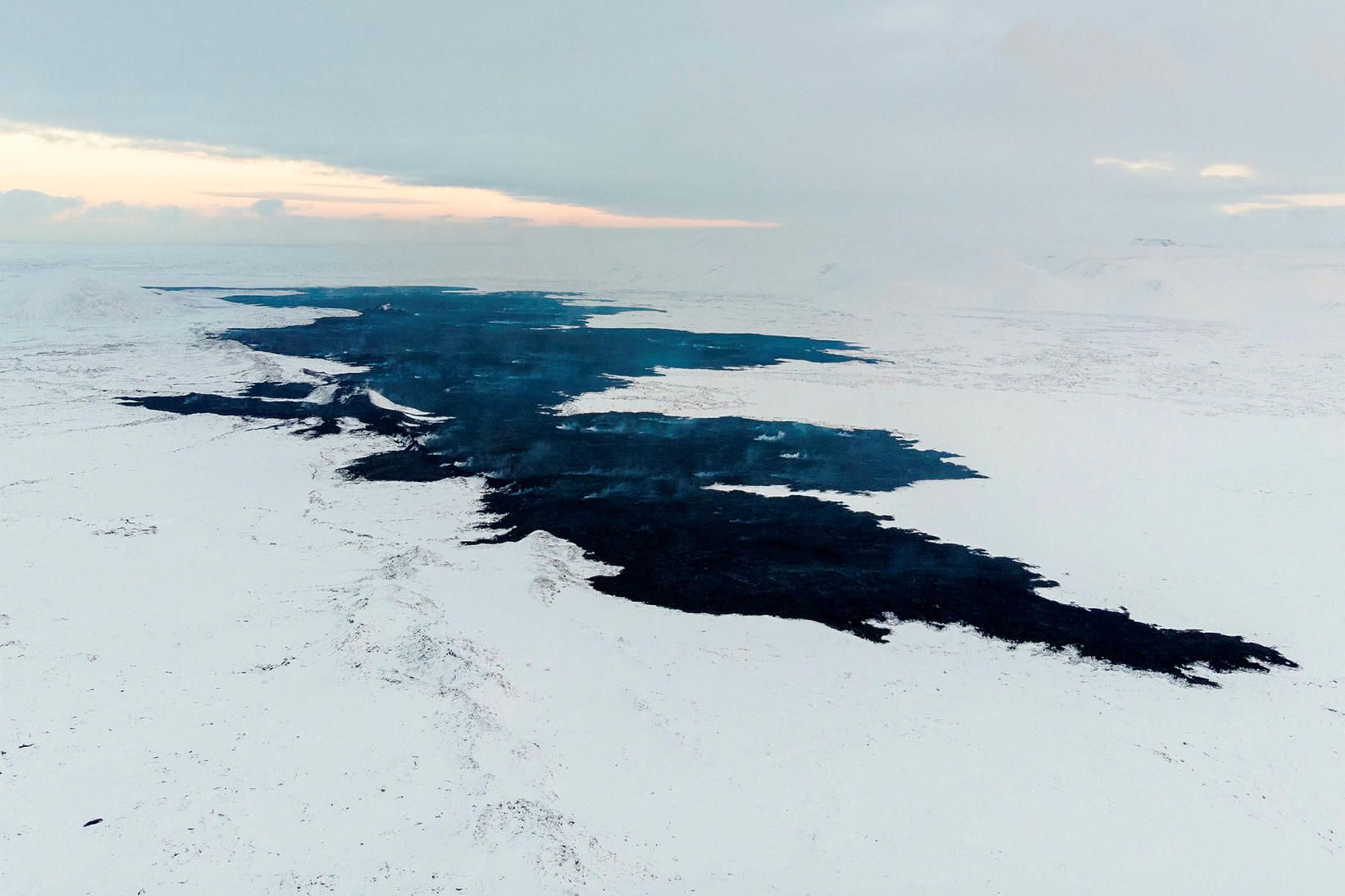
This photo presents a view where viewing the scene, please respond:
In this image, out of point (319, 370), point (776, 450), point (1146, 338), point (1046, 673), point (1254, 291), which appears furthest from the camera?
point (1254, 291)

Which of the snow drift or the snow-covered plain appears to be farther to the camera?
the snow drift

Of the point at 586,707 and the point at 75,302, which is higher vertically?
the point at 75,302

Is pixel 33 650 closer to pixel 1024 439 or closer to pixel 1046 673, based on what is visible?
pixel 1046 673

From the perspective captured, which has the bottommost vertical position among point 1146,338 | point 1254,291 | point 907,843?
point 907,843

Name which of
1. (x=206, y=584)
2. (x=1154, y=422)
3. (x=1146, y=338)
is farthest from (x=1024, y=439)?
(x=1146, y=338)

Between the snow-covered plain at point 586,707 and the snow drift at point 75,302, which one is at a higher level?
the snow drift at point 75,302

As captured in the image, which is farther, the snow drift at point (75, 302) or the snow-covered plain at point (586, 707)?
the snow drift at point (75, 302)

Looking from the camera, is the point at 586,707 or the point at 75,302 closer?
the point at 586,707

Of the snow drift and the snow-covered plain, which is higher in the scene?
the snow drift
